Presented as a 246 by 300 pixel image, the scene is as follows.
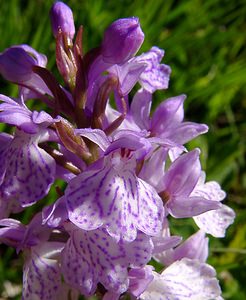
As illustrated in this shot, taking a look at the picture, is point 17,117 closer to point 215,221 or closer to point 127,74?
point 127,74

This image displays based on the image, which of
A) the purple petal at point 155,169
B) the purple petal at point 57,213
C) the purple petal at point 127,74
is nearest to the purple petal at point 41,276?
the purple petal at point 57,213

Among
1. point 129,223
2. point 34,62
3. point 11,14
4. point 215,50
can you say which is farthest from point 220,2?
point 129,223

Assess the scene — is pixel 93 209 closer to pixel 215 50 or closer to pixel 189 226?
pixel 189 226

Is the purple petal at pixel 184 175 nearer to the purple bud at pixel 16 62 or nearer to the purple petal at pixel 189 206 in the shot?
the purple petal at pixel 189 206

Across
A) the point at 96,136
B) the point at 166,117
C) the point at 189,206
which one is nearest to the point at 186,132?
the point at 166,117

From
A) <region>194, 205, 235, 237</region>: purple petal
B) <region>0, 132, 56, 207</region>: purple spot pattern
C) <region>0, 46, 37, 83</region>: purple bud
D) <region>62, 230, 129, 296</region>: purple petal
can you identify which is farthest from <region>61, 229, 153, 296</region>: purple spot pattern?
<region>0, 46, 37, 83</region>: purple bud
